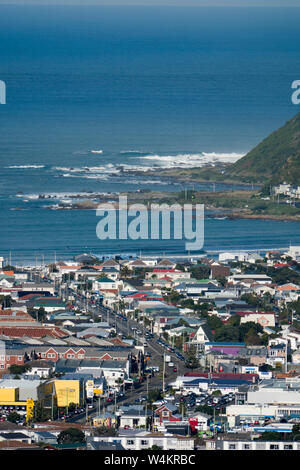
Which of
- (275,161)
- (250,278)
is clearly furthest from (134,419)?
(275,161)

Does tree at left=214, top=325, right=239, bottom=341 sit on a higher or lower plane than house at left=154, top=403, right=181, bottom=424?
higher

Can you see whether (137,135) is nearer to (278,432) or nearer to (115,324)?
(115,324)

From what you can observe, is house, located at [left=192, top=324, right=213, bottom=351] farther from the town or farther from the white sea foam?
the white sea foam

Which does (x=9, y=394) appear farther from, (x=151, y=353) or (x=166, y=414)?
(x=151, y=353)

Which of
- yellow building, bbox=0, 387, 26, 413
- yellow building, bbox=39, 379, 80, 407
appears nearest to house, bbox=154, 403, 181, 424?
yellow building, bbox=39, 379, 80, 407

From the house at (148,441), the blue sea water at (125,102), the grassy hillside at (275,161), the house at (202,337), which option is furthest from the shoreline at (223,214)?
the house at (148,441)

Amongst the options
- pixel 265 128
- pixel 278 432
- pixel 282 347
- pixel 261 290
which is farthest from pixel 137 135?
pixel 278 432
